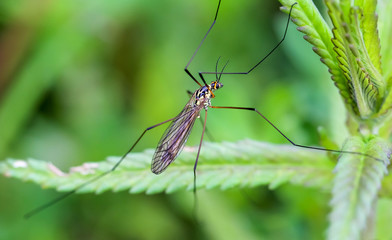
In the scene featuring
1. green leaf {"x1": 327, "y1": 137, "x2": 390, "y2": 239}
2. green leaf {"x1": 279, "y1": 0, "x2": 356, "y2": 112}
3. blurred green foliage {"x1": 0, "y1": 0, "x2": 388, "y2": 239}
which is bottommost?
blurred green foliage {"x1": 0, "y1": 0, "x2": 388, "y2": 239}

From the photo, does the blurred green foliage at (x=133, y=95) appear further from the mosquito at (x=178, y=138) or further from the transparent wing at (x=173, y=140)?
→ the transparent wing at (x=173, y=140)

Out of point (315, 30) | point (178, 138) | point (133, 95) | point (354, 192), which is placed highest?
point (315, 30)

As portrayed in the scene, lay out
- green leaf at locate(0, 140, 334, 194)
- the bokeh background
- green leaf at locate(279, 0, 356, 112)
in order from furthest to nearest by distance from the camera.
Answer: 1. the bokeh background
2. green leaf at locate(0, 140, 334, 194)
3. green leaf at locate(279, 0, 356, 112)

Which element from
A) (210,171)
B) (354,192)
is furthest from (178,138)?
(354,192)

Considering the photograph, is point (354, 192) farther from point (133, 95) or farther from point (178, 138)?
point (133, 95)

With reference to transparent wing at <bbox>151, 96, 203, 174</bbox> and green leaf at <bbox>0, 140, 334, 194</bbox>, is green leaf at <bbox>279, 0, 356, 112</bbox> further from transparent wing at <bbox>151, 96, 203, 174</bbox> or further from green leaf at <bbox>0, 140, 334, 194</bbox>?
transparent wing at <bbox>151, 96, 203, 174</bbox>

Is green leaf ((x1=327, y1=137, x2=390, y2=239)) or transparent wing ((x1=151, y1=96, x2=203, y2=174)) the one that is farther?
transparent wing ((x1=151, y1=96, x2=203, y2=174))

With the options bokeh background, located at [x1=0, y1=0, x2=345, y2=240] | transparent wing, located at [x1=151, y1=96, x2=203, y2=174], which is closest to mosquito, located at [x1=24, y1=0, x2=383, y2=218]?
transparent wing, located at [x1=151, y1=96, x2=203, y2=174]

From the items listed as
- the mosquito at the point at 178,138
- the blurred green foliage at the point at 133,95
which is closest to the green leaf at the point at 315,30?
the mosquito at the point at 178,138
